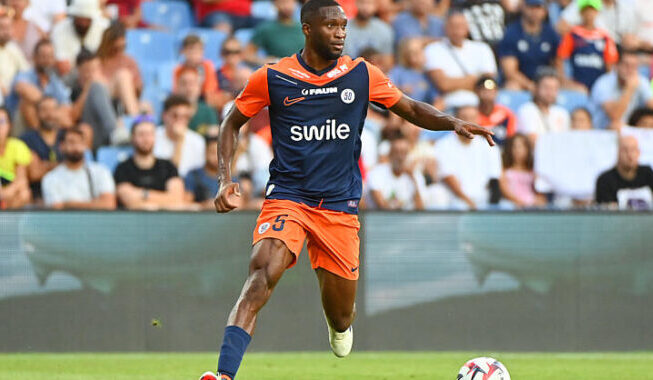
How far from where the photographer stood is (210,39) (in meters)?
13.5

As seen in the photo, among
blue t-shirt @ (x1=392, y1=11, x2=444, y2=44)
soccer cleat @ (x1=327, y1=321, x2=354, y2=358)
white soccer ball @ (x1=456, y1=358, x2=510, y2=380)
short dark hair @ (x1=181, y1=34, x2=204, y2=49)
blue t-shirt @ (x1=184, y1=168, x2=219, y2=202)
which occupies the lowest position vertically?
soccer cleat @ (x1=327, y1=321, x2=354, y2=358)

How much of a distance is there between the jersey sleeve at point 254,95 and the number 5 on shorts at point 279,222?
77 centimetres

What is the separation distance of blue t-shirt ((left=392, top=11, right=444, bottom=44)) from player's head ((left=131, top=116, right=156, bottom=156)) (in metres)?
3.94

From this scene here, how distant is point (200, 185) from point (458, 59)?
413 centimetres

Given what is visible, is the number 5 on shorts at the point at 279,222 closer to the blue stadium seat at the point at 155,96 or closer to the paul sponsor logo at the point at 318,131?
the paul sponsor logo at the point at 318,131

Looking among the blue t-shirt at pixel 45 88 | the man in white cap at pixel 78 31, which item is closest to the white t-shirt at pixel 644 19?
the man in white cap at pixel 78 31

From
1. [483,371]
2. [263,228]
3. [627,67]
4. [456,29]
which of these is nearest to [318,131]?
[263,228]

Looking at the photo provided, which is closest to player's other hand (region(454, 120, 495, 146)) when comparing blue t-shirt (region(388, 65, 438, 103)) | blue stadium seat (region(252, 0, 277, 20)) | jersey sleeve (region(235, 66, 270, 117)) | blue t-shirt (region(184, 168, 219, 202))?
jersey sleeve (region(235, 66, 270, 117))

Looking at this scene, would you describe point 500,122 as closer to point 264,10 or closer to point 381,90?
point 264,10

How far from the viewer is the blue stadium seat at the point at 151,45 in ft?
43.5

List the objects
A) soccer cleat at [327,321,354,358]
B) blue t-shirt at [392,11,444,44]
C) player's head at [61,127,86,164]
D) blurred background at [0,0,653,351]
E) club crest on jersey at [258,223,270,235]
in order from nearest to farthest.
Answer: club crest on jersey at [258,223,270,235] < soccer cleat at [327,321,354,358] < blurred background at [0,0,653,351] < player's head at [61,127,86,164] < blue t-shirt at [392,11,444,44]

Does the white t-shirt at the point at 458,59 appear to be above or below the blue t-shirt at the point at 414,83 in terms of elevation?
above

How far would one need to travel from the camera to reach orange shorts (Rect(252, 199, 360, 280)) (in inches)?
253

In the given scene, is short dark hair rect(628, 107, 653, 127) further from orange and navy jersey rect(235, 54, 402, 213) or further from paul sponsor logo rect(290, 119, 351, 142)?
paul sponsor logo rect(290, 119, 351, 142)
